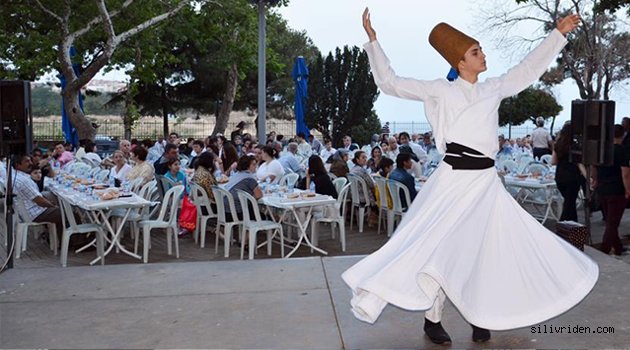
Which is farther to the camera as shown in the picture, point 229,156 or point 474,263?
point 229,156

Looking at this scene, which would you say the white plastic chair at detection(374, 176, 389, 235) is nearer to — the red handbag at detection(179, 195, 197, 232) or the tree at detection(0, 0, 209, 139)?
the red handbag at detection(179, 195, 197, 232)

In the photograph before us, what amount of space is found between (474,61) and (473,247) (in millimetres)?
1020

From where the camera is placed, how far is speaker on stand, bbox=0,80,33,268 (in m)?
6.96

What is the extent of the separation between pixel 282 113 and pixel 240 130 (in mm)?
19190

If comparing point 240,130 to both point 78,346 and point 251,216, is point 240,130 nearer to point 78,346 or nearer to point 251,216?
point 251,216

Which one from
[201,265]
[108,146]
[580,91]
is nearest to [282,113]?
Answer: [108,146]

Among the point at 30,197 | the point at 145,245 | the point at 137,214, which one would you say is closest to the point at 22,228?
the point at 30,197

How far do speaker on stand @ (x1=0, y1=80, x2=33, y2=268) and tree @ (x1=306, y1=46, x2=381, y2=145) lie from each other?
16.1 meters

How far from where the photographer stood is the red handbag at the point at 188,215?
9.67 metres

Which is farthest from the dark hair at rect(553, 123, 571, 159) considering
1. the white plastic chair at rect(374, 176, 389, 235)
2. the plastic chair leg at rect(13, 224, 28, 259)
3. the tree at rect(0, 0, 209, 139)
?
the tree at rect(0, 0, 209, 139)

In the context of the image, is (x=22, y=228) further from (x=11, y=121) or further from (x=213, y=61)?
(x=213, y=61)

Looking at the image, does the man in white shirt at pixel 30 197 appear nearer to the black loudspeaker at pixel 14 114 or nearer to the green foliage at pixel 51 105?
the black loudspeaker at pixel 14 114

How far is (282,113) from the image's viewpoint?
126ft

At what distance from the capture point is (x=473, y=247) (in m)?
3.95
